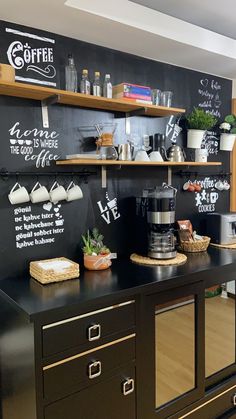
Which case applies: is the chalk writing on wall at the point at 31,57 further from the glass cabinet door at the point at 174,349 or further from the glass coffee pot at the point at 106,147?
the glass cabinet door at the point at 174,349

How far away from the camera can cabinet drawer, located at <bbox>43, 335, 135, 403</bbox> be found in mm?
1429

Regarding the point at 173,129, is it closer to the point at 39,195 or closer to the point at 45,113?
the point at 45,113

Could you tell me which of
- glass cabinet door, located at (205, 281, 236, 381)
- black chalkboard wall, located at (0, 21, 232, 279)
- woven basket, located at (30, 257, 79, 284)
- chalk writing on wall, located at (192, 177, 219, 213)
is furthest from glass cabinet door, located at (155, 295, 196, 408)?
chalk writing on wall, located at (192, 177, 219, 213)

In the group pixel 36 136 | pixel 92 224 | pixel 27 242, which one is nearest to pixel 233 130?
pixel 92 224

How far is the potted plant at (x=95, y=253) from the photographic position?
2016 mm

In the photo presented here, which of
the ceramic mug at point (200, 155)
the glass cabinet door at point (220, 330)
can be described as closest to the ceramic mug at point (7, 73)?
the ceramic mug at point (200, 155)

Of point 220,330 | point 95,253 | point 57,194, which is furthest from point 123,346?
point 57,194

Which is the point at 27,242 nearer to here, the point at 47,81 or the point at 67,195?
the point at 67,195

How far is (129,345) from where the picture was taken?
5.47 ft

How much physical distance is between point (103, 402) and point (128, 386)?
142mm

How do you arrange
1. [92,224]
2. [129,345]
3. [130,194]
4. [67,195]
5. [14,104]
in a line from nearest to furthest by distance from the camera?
1. [129,345]
2. [14,104]
3. [67,195]
4. [92,224]
5. [130,194]

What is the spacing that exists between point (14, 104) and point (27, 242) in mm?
759

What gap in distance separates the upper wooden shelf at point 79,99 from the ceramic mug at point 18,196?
1.65ft

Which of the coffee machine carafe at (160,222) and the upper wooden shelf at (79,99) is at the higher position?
the upper wooden shelf at (79,99)
